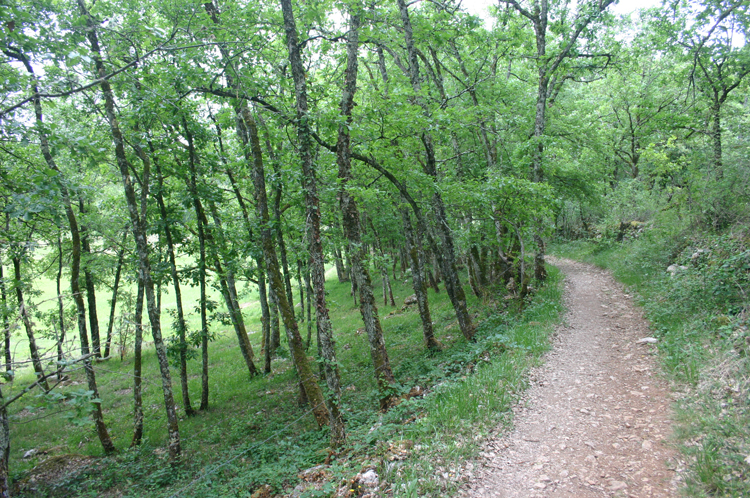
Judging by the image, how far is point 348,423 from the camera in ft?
27.0

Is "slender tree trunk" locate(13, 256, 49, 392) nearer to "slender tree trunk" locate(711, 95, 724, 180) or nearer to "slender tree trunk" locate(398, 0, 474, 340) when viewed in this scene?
"slender tree trunk" locate(398, 0, 474, 340)

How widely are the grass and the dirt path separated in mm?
327

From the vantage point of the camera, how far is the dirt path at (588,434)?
14.8ft

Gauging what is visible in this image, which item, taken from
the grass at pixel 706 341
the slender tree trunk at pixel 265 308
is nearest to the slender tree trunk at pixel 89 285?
the slender tree trunk at pixel 265 308

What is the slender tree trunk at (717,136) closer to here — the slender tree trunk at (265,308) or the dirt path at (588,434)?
the dirt path at (588,434)

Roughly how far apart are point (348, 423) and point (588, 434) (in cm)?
478

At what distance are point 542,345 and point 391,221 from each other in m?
13.3

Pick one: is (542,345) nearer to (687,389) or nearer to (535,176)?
(687,389)

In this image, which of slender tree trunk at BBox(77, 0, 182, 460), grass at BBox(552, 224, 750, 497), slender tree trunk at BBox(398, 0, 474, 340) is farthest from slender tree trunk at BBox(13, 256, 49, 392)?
slender tree trunk at BBox(398, 0, 474, 340)

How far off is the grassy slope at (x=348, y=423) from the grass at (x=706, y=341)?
2447 mm

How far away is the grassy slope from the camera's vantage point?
5.46 metres

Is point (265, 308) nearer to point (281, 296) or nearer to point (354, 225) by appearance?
point (281, 296)

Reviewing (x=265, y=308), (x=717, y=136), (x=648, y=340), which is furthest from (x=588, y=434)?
(x=717, y=136)

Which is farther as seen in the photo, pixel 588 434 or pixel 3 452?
pixel 588 434
